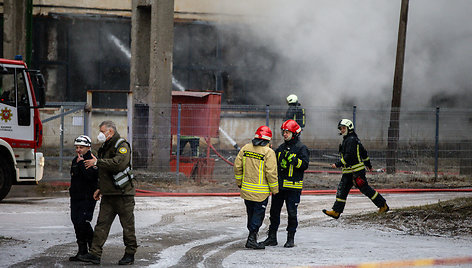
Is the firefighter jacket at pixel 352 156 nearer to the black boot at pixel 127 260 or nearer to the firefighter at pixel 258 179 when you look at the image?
the firefighter at pixel 258 179

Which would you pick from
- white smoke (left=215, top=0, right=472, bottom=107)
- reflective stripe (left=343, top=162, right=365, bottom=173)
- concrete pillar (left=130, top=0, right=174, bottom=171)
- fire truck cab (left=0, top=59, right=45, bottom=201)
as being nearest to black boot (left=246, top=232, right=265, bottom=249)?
reflective stripe (left=343, top=162, right=365, bottom=173)

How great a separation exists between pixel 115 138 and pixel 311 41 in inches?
612

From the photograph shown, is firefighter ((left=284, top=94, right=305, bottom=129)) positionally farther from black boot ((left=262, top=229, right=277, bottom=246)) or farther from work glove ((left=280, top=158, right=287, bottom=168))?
black boot ((left=262, top=229, right=277, bottom=246))

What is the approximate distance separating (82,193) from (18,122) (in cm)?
510

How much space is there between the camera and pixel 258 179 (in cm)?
823

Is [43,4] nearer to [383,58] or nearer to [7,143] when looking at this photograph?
[383,58]

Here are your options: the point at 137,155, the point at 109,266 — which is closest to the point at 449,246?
the point at 109,266

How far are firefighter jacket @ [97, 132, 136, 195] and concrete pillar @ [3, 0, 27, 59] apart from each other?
49.0ft

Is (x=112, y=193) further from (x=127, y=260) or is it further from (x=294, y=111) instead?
(x=294, y=111)

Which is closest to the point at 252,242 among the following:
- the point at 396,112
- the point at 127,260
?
the point at 127,260

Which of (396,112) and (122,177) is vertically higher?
(396,112)

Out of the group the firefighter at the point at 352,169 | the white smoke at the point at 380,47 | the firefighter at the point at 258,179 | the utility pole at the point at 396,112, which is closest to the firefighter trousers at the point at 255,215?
the firefighter at the point at 258,179

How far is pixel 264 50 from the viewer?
24516mm

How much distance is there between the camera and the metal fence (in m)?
15.1
